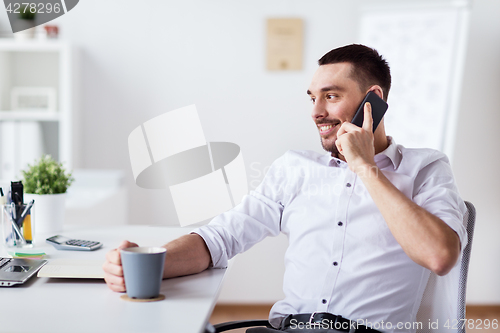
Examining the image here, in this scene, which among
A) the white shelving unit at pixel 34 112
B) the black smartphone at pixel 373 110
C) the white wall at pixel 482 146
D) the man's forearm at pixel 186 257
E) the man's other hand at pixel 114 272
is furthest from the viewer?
the white wall at pixel 482 146

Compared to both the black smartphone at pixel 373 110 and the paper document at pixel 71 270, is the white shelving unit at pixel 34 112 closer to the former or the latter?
the paper document at pixel 71 270

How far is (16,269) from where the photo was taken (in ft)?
3.07

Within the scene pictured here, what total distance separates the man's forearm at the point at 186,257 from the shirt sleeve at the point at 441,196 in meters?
0.57

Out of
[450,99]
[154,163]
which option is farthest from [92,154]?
[450,99]

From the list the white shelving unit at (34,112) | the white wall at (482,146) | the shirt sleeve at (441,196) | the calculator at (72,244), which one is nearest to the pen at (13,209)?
the calculator at (72,244)

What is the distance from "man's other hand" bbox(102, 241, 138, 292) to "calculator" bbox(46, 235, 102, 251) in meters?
0.31

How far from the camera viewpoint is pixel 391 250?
1158 millimetres

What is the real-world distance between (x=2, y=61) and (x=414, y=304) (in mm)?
2464

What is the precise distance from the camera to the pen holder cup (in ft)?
3.83

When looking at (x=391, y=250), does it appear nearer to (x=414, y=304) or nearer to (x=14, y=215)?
(x=414, y=304)

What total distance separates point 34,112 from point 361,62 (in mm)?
1915

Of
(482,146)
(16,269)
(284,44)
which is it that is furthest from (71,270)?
(482,146)

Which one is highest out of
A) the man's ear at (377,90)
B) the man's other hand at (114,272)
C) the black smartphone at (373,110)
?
the man's ear at (377,90)

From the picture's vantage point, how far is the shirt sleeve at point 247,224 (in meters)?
1.10
